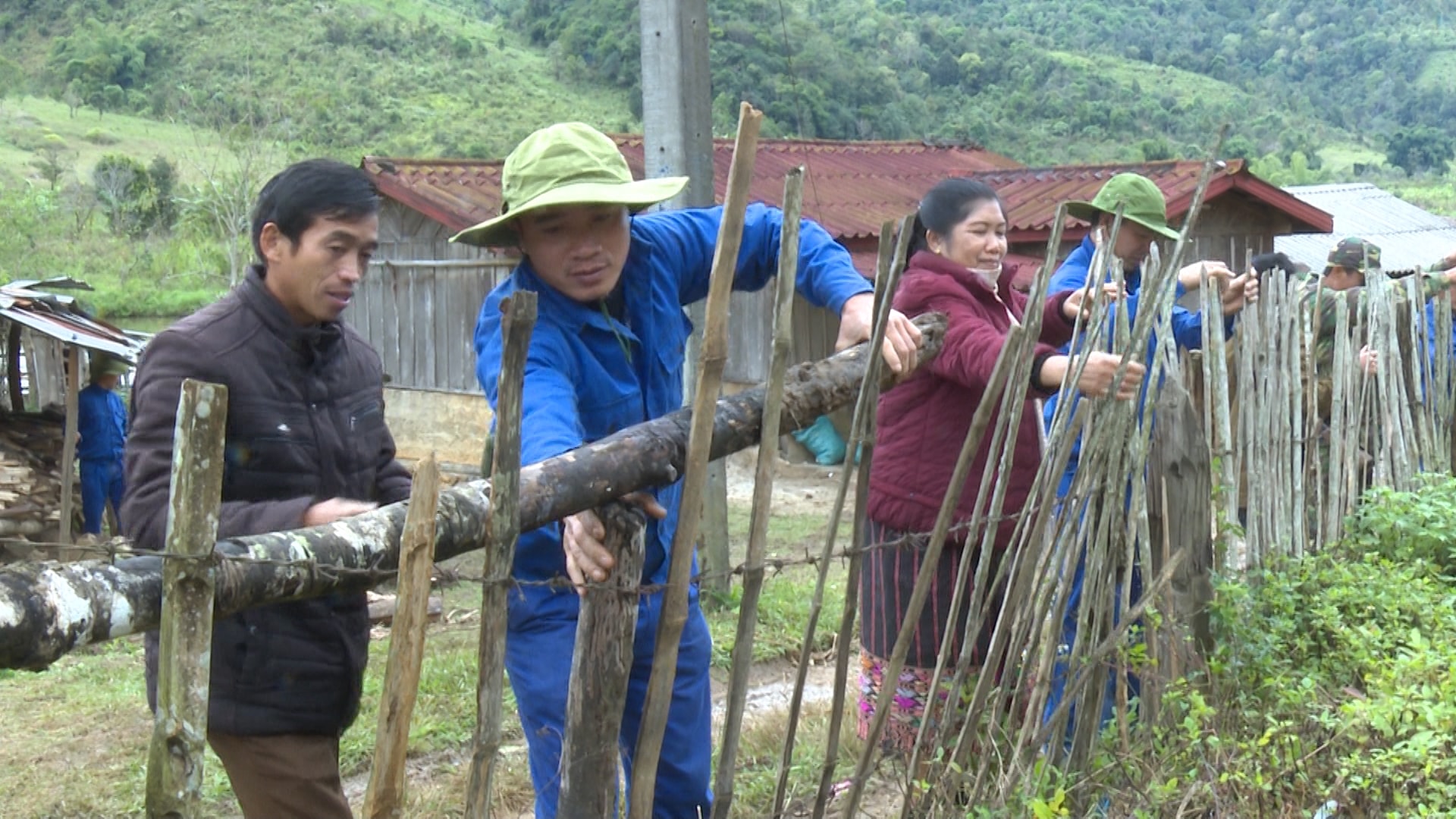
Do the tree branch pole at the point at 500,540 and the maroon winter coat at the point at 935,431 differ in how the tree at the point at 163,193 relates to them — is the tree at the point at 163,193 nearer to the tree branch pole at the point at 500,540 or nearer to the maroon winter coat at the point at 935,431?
the maroon winter coat at the point at 935,431

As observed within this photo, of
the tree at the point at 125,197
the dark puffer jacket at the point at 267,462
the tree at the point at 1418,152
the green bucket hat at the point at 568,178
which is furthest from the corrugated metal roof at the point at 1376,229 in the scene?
the tree at the point at 125,197

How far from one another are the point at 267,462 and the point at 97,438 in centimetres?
915

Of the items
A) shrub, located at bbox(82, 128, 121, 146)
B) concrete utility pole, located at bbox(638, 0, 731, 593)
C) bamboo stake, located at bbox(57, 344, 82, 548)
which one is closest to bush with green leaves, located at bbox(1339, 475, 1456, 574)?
concrete utility pole, located at bbox(638, 0, 731, 593)

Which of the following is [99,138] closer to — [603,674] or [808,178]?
[808,178]

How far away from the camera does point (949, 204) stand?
3.48m

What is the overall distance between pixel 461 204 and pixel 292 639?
1057cm

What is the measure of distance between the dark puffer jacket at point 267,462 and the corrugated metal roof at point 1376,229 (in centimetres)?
1831

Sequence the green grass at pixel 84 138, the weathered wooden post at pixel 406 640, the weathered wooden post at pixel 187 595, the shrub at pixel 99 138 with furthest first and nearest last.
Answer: the shrub at pixel 99 138 → the green grass at pixel 84 138 → the weathered wooden post at pixel 406 640 → the weathered wooden post at pixel 187 595

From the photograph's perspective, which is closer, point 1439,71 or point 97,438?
point 97,438

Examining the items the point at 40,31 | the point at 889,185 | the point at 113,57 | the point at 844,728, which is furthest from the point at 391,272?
the point at 40,31

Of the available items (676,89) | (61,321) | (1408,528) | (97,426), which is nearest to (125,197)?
(61,321)

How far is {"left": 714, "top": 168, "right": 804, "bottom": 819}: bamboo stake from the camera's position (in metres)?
2.08

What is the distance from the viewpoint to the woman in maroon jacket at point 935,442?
129 inches

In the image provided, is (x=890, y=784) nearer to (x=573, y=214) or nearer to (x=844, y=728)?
(x=844, y=728)
